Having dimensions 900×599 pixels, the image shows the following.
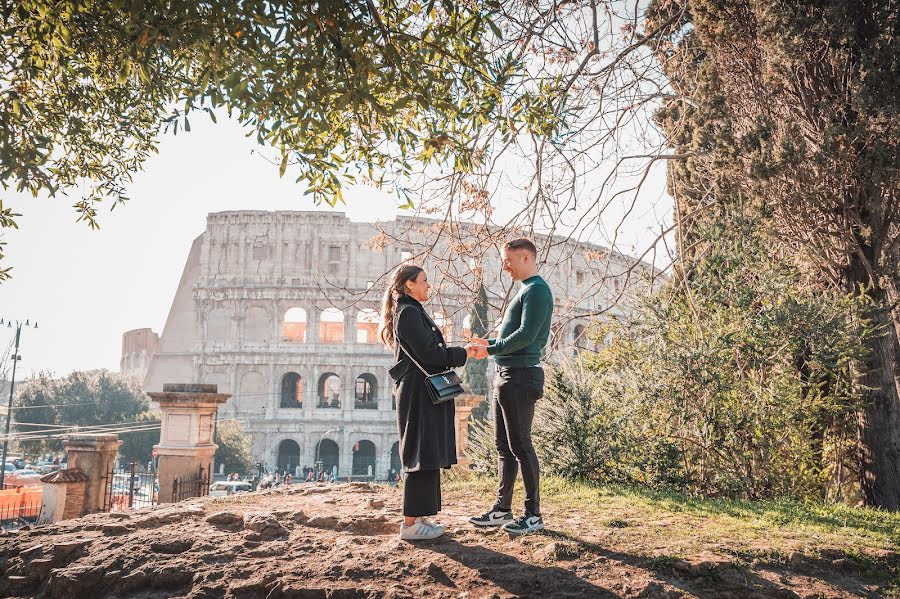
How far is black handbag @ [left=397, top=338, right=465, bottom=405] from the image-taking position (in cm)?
326

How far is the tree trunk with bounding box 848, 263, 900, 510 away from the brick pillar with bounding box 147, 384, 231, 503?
7654 mm

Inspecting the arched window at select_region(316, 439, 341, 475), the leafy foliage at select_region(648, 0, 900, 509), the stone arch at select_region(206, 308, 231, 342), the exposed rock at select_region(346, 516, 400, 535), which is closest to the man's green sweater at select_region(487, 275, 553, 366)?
the exposed rock at select_region(346, 516, 400, 535)

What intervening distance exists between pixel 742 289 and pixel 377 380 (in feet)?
101

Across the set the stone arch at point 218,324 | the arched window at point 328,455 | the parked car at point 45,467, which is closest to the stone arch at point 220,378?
the stone arch at point 218,324

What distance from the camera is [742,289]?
5996 mm

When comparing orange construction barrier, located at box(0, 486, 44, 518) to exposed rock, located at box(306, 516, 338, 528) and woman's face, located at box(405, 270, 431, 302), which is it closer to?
exposed rock, located at box(306, 516, 338, 528)

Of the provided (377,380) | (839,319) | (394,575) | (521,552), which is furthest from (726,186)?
(377,380)

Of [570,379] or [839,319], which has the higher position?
[839,319]

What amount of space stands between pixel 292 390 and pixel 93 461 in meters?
28.4

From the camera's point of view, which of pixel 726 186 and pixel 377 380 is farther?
pixel 377 380

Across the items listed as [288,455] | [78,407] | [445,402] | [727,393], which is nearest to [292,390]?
[288,455]

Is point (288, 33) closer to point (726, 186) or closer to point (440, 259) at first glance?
point (440, 259)

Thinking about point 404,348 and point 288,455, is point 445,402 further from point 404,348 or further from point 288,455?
point 288,455

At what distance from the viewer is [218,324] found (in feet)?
116
